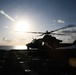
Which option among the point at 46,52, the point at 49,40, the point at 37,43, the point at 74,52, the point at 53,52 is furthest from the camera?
the point at 37,43

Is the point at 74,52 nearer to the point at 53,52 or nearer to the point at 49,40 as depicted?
the point at 53,52

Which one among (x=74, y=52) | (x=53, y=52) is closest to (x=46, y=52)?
(x=53, y=52)

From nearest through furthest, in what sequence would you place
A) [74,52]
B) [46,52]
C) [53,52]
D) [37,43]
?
[74,52] → [53,52] → [46,52] → [37,43]

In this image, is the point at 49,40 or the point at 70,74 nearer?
the point at 70,74

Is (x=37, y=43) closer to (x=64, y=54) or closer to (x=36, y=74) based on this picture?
(x=64, y=54)

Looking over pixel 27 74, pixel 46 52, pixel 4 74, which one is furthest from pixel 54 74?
pixel 46 52

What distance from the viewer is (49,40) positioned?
93.3 m

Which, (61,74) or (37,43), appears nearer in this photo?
(61,74)

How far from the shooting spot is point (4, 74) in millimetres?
25328

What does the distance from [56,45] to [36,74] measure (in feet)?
226

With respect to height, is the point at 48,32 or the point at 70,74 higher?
the point at 48,32

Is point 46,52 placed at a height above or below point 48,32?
below

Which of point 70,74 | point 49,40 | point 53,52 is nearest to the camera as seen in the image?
point 70,74

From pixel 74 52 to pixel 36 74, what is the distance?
150 ft
